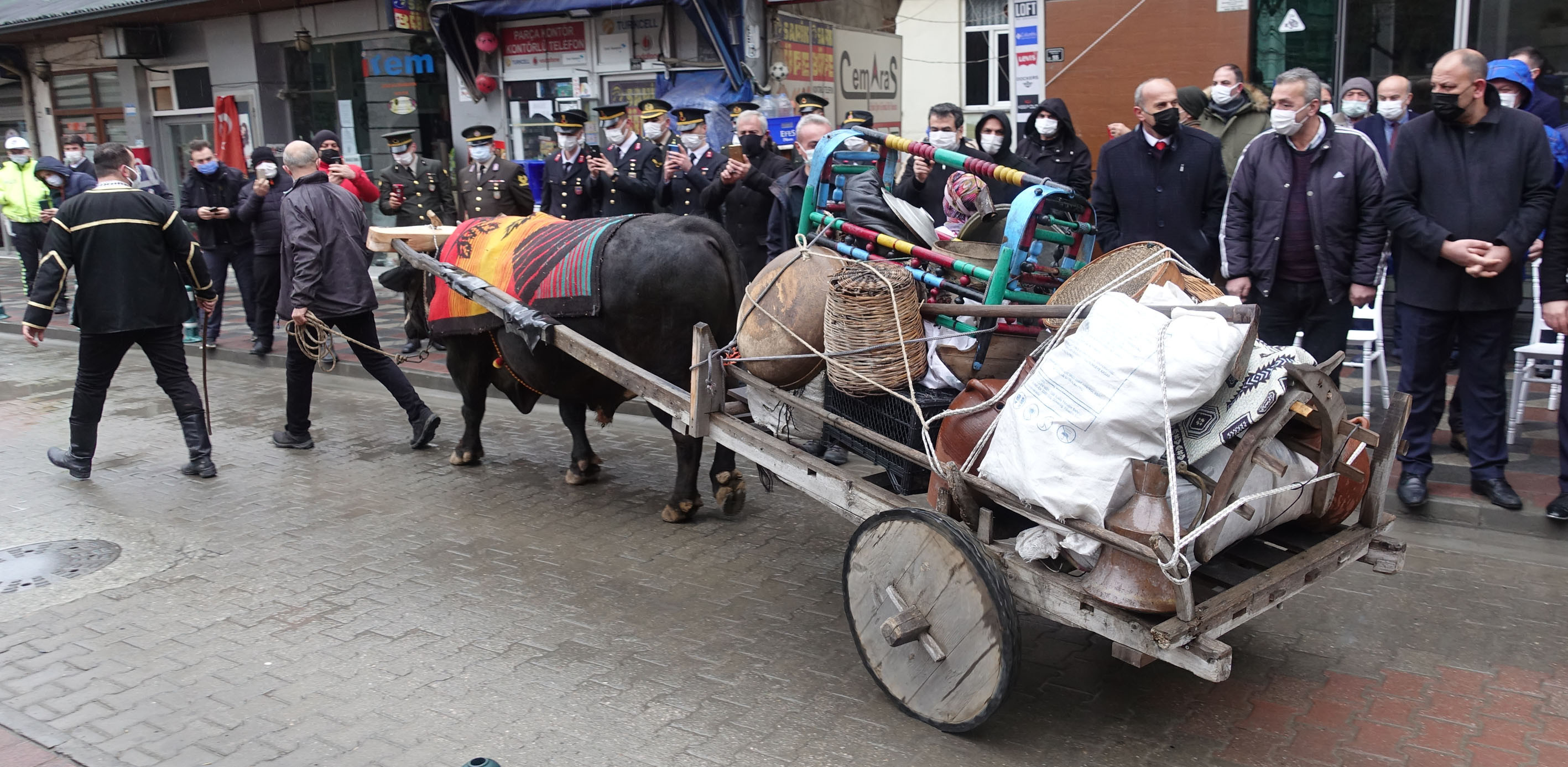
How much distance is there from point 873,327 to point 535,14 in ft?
33.7

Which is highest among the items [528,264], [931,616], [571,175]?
[571,175]

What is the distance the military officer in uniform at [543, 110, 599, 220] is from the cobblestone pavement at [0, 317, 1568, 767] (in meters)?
3.75

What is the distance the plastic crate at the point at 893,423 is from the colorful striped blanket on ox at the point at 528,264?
1.72m

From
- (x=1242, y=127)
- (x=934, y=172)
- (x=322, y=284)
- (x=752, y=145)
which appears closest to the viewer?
(x=322, y=284)

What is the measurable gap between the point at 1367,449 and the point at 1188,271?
85 cm

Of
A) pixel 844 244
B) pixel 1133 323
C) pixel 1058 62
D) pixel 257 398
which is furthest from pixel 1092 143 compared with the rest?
pixel 257 398

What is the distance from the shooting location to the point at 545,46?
13.2 meters

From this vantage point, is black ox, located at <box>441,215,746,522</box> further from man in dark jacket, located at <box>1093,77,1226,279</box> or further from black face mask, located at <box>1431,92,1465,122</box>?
black face mask, located at <box>1431,92,1465,122</box>

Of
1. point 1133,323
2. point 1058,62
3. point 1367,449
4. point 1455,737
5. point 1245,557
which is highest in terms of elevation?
point 1058,62

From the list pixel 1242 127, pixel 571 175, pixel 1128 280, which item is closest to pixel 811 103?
pixel 571 175

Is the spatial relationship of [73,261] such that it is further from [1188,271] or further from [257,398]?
[1188,271]

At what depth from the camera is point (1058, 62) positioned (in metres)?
9.22

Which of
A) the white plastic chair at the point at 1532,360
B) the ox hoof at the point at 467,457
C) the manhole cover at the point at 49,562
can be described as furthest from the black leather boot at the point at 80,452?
the white plastic chair at the point at 1532,360

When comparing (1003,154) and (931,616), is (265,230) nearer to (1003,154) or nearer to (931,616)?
(1003,154)
